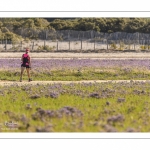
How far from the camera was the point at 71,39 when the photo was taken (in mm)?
56781

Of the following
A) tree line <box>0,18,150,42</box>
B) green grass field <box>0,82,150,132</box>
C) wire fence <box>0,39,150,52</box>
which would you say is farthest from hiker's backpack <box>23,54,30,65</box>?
tree line <box>0,18,150,42</box>

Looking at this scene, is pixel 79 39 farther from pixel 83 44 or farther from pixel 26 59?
pixel 26 59

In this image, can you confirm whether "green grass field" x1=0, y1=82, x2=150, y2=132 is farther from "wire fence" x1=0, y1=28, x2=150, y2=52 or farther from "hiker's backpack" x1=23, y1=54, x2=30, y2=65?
"wire fence" x1=0, y1=28, x2=150, y2=52

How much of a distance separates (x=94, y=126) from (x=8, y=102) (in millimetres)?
4876

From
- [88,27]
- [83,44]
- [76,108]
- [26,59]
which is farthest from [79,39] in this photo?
[76,108]

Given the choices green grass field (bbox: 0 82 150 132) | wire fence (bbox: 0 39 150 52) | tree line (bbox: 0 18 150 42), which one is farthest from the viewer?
tree line (bbox: 0 18 150 42)

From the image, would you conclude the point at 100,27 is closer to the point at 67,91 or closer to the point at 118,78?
the point at 118,78

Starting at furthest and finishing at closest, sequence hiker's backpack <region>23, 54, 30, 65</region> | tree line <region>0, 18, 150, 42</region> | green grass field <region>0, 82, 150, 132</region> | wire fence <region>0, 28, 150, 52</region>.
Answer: tree line <region>0, 18, 150, 42</region> → wire fence <region>0, 28, 150, 52</region> → hiker's backpack <region>23, 54, 30, 65</region> → green grass field <region>0, 82, 150, 132</region>

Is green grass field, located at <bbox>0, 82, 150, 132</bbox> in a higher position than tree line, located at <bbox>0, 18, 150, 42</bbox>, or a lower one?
lower

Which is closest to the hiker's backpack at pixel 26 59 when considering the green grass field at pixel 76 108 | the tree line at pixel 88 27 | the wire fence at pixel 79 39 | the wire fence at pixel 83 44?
the green grass field at pixel 76 108

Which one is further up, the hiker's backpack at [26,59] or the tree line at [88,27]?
the tree line at [88,27]

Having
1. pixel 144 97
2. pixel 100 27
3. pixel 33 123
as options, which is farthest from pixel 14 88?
pixel 100 27

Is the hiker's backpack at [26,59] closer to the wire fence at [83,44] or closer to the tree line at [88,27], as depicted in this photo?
the wire fence at [83,44]
